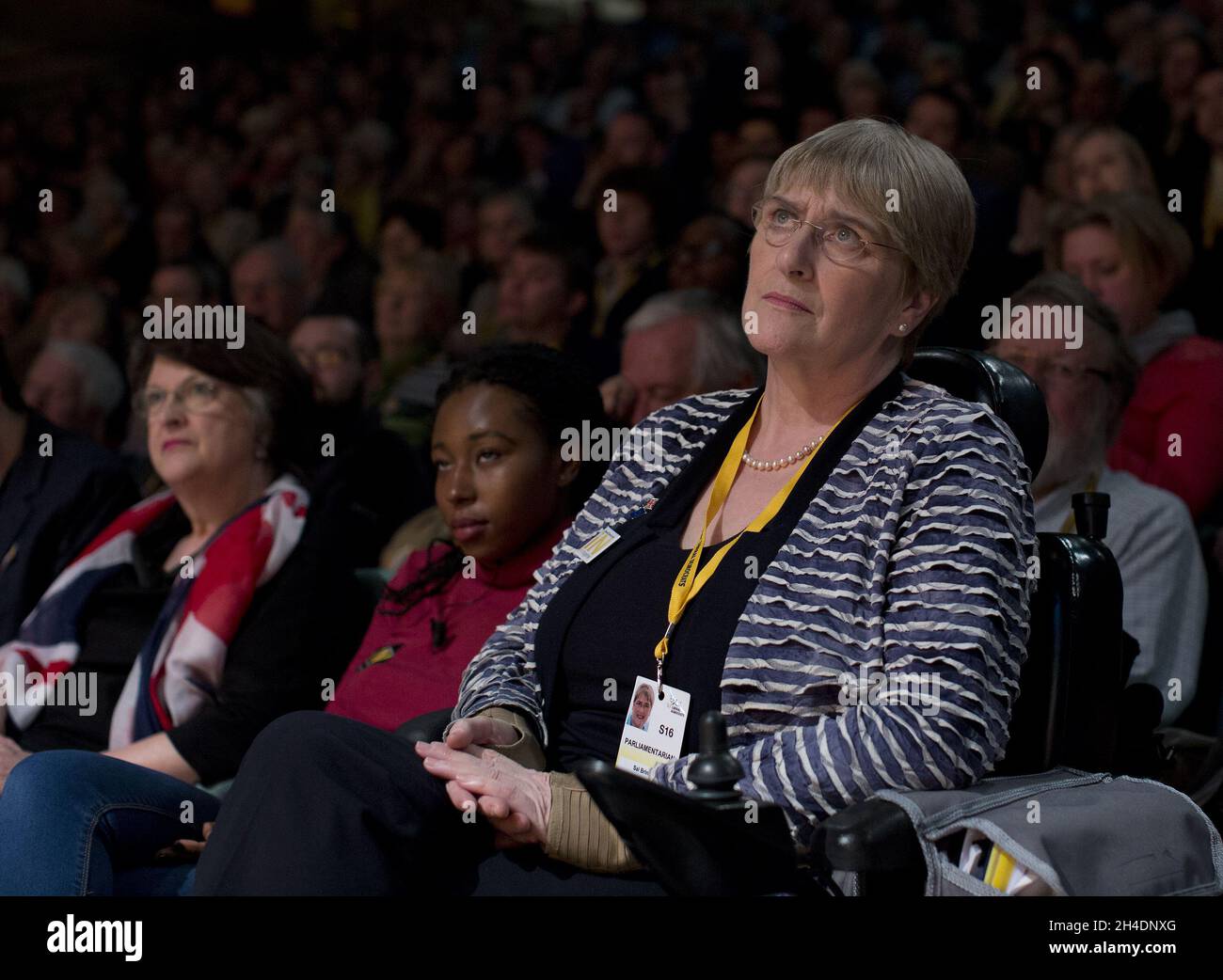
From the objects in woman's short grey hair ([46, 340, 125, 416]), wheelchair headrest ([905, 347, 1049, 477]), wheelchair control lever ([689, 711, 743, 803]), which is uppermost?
woman's short grey hair ([46, 340, 125, 416])

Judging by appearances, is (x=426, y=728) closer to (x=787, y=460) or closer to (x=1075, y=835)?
(x=787, y=460)

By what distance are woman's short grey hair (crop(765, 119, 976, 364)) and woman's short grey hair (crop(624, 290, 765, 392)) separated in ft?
4.44

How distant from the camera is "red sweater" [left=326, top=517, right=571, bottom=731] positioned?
240cm

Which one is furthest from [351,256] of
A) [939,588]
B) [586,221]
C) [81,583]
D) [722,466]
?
[939,588]

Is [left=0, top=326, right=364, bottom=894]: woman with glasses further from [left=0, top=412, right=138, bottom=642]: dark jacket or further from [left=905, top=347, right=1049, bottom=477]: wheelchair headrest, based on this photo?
[left=905, top=347, right=1049, bottom=477]: wheelchair headrest

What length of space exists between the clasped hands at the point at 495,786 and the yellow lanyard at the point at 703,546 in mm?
208

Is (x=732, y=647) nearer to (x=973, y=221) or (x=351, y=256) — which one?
(x=973, y=221)

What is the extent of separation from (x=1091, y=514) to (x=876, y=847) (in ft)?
2.36

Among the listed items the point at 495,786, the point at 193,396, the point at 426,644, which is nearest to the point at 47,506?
the point at 193,396

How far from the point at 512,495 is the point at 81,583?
1004 millimetres

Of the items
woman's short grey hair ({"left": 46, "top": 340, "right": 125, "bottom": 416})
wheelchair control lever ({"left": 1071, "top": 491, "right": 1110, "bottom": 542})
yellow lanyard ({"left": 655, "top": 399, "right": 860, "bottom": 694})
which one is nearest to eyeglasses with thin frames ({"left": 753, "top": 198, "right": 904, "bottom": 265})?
yellow lanyard ({"left": 655, "top": 399, "right": 860, "bottom": 694})

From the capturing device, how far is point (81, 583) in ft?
9.68

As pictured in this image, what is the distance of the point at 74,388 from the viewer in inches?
168

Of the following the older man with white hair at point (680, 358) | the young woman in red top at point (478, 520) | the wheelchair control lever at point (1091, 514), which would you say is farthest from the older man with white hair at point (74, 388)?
the wheelchair control lever at point (1091, 514)
